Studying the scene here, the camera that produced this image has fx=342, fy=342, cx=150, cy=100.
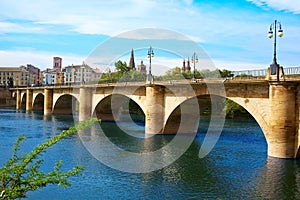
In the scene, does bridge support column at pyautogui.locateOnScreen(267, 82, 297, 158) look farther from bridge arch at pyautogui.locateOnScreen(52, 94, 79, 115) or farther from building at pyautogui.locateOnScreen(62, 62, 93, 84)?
building at pyautogui.locateOnScreen(62, 62, 93, 84)

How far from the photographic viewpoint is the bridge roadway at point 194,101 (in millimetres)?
22531

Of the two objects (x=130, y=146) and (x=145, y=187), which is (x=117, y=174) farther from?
(x=130, y=146)

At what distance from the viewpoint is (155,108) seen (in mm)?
35875

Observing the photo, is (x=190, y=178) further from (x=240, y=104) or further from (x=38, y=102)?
(x=38, y=102)

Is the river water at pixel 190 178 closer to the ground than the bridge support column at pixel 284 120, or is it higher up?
closer to the ground

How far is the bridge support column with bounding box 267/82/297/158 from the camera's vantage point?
22.5 m

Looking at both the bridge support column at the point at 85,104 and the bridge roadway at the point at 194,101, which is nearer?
the bridge roadway at the point at 194,101

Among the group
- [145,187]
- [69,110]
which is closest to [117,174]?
[145,187]

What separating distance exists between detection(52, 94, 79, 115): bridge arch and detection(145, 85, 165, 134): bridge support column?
3444 centimetres

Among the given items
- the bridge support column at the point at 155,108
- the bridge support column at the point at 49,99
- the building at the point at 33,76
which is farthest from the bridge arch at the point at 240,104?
the building at the point at 33,76

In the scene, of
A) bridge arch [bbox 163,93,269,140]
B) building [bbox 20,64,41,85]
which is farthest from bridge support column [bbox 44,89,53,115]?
building [bbox 20,64,41,85]

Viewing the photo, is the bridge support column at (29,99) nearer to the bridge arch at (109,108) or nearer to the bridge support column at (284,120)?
the bridge arch at (109,108)

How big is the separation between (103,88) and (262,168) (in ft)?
103

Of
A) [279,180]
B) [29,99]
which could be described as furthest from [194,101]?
[29,99]
